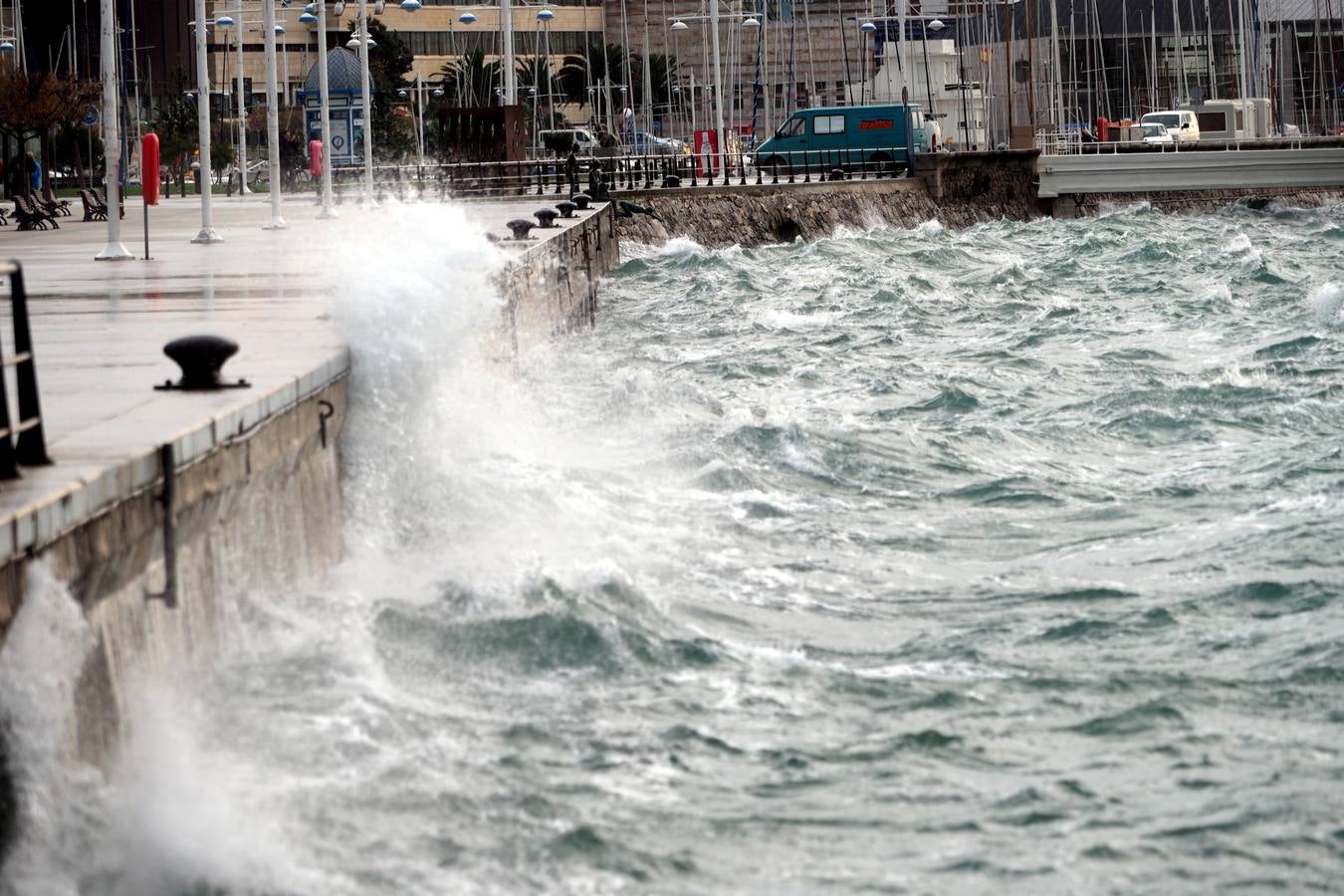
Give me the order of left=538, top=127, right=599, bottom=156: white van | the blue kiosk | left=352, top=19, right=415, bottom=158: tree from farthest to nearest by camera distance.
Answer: left=538, top=127, right=599, bottom=156: white van < left=352, top=19, right=415, bottom=158: tree < the blue kiosk

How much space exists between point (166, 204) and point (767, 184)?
14.2m

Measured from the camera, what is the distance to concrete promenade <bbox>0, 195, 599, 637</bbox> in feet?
22.8

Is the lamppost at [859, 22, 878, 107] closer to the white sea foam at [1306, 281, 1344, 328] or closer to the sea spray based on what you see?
the white sea foam at [1306, 281, 1344, 328]

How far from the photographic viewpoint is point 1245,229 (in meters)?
48.3

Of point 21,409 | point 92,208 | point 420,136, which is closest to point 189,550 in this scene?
point 21,409

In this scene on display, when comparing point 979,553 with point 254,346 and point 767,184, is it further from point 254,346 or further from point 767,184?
point 767,184

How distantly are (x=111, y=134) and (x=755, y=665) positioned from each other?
15804 mm

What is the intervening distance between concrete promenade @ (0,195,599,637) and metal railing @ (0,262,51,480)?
0.10m

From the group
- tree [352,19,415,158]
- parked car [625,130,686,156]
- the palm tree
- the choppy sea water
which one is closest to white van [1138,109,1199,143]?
parked car [625,130,686,156]

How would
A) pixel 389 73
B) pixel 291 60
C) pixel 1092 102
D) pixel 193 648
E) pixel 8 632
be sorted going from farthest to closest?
1. pixel 291 60
2. pixel 389 73
3. pixel 1092 102
4. pixel 193 648
5. pixel 8 632

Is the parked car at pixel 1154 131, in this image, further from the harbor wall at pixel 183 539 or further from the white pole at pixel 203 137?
the harbor wall at pixel 183 539

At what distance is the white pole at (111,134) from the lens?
21.9 metres

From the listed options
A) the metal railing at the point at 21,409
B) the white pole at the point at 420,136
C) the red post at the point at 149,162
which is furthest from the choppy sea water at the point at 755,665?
the white pole at the point at 420,136

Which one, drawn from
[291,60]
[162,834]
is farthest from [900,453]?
[291,60]
